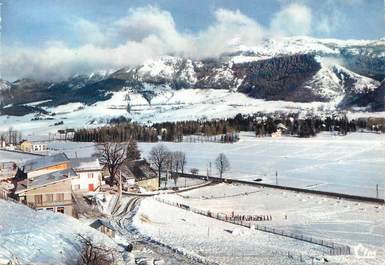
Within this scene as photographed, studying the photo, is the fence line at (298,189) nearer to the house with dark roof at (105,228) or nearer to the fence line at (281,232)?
the fence line at (281,232)

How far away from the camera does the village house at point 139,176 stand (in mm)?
44656

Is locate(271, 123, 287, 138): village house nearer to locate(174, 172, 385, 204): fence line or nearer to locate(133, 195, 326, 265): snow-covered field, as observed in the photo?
locate(174, 172, 385, 204): fence line

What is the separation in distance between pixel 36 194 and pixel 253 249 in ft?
41.7

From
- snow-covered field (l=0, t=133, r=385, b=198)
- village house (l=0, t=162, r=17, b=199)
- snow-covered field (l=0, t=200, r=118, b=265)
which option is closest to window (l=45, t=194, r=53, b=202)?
village house (l=0, t=162, r=17, b=199)

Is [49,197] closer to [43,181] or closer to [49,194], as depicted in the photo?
[49,194]

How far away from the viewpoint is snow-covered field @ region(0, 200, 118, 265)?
17.6 metres

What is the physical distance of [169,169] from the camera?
59.0 meters

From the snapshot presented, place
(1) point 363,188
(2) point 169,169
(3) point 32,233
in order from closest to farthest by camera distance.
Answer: (3) point 32,233 → (1) point 363,188 → (2) point 169,169

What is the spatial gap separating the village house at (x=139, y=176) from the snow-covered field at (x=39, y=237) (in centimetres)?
1950

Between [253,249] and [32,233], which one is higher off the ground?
[32,233]

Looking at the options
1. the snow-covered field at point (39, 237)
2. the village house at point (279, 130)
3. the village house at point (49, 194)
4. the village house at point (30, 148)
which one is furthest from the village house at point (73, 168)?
the village house at point (279, 130)

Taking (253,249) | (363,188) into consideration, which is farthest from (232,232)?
(363,188)

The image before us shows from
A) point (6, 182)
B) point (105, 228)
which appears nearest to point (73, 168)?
point (6, 182)

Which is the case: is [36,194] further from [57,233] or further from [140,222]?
[57,233]
